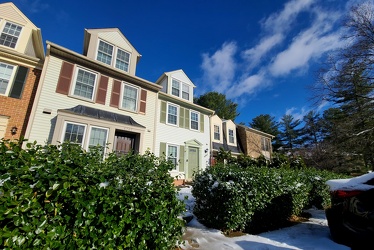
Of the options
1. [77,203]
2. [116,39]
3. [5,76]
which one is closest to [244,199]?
[77,203]

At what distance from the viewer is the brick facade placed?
7984 millimetres

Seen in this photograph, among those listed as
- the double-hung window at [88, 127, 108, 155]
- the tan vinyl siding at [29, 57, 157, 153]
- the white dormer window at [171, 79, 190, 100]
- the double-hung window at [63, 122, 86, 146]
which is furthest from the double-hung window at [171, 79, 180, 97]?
the double-hung window at [63, 122, 86, 146]

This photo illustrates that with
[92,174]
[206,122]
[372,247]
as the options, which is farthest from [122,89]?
[372,247]

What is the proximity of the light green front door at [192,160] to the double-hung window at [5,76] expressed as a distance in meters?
10.5

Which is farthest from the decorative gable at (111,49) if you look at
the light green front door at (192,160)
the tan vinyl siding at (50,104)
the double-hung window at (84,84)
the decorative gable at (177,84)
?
the light green front door at (192,160)

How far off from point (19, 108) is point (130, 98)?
5.12 m

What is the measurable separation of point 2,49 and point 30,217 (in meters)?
10.6

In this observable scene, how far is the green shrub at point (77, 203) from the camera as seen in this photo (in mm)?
1640

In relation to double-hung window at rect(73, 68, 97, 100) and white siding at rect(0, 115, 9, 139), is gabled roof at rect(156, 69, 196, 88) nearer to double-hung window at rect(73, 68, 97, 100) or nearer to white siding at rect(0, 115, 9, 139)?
double-hung window at rect(73, 68, 97, 100)

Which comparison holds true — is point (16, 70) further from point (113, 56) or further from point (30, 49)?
point (113, 56)

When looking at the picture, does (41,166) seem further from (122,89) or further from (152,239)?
(122,89)

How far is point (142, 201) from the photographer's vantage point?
2371 millimetres

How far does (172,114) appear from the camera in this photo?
13.0 metres

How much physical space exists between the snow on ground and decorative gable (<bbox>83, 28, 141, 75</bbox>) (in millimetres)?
10110
